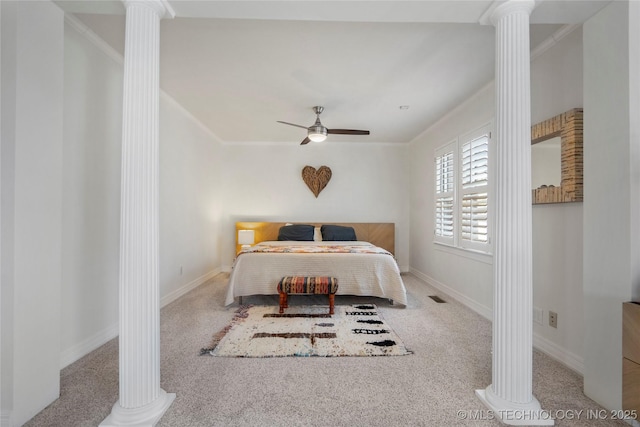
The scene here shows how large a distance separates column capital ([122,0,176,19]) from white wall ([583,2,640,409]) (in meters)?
2.54

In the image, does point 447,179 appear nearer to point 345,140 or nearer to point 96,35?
point 345,140

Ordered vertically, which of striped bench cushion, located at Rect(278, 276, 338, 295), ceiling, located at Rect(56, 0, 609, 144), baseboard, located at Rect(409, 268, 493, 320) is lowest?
baseboard, located at Rect(409, 268, 493, 320)

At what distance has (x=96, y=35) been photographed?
2.34m

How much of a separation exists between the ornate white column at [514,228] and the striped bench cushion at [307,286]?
1.75 meters

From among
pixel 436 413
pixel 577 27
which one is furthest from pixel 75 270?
pixel 577 27

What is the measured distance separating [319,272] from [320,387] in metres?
1.69

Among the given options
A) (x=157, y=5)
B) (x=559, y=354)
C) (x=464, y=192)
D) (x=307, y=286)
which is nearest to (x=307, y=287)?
(x=307, y=286)

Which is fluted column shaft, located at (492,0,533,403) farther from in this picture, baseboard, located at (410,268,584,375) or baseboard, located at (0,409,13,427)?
baseboard, located at (0,409,13,427)

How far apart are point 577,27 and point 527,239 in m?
1.72

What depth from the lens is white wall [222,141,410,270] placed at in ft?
18.4

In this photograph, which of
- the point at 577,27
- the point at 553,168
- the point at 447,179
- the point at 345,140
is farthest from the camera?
the point at 345,140

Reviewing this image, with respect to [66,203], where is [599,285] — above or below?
below

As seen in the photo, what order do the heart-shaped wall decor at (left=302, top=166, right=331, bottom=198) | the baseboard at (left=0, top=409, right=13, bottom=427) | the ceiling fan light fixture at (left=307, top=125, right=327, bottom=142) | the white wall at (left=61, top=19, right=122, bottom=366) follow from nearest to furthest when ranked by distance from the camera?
1. the baseboard at (left=0, top=409, right=13, bottom=427)
2. the white wall at (left=61, top=19, right=122, bottom=366)
3. the ceiling fan light fixture at (left=307, top=125, right=327, bottom=142)
4. the heart-shaped wall decor at (left=302, top=166, right=331, bottom=198)

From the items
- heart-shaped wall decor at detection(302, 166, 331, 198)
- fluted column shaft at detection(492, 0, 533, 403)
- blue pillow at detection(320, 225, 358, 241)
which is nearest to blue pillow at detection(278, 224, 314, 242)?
blue pillow at detection(320, 225, 358, 241)
